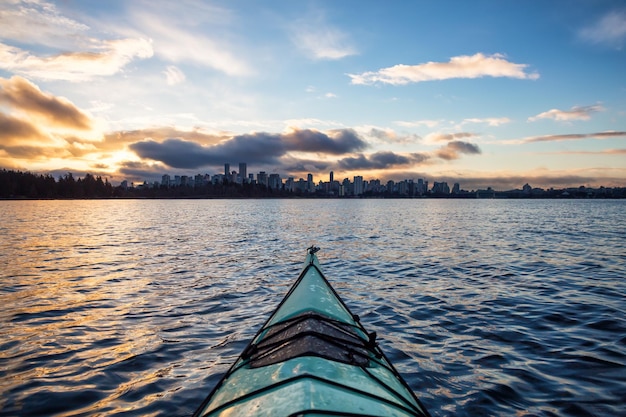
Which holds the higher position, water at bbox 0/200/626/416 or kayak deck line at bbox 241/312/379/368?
kayak deck line at bbox 241/312/379/368

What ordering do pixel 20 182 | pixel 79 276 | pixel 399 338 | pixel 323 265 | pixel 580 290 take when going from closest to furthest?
pixel 399 338, pixel 580 290, pixel 79 276, pixel 323 265, pixel 20 182

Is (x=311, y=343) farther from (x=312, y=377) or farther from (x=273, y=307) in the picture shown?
(x=273, y=307)

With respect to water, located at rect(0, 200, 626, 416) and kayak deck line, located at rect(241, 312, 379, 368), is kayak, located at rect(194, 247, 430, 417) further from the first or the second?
water, located at rect(0, 200, 626, 416)

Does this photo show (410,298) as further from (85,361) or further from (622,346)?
(85,361)

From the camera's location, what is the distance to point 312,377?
12.5 feet

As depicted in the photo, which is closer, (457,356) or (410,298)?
(457,356)

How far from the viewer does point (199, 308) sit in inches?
431

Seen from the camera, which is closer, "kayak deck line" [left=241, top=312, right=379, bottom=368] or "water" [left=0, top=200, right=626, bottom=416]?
"kayak deck line" [left=241, top=312, right=379, bottom=368]

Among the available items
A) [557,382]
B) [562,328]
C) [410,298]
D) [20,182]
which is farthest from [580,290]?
[20,182]

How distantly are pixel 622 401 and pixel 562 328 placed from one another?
12.1 ft

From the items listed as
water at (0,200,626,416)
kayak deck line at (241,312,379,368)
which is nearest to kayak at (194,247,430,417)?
kayak deck line at (241,312,379,368)

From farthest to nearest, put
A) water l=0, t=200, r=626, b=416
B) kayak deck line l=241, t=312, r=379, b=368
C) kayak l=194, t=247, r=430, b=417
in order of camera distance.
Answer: water l=0, t=200, r=626, b=416
kayak deck line l=241, t=312, r=379, b=368
kayak l=194, t=247, r=430, b=417

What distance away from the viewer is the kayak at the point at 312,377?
3465 millimetres

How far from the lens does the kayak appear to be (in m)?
3.46
